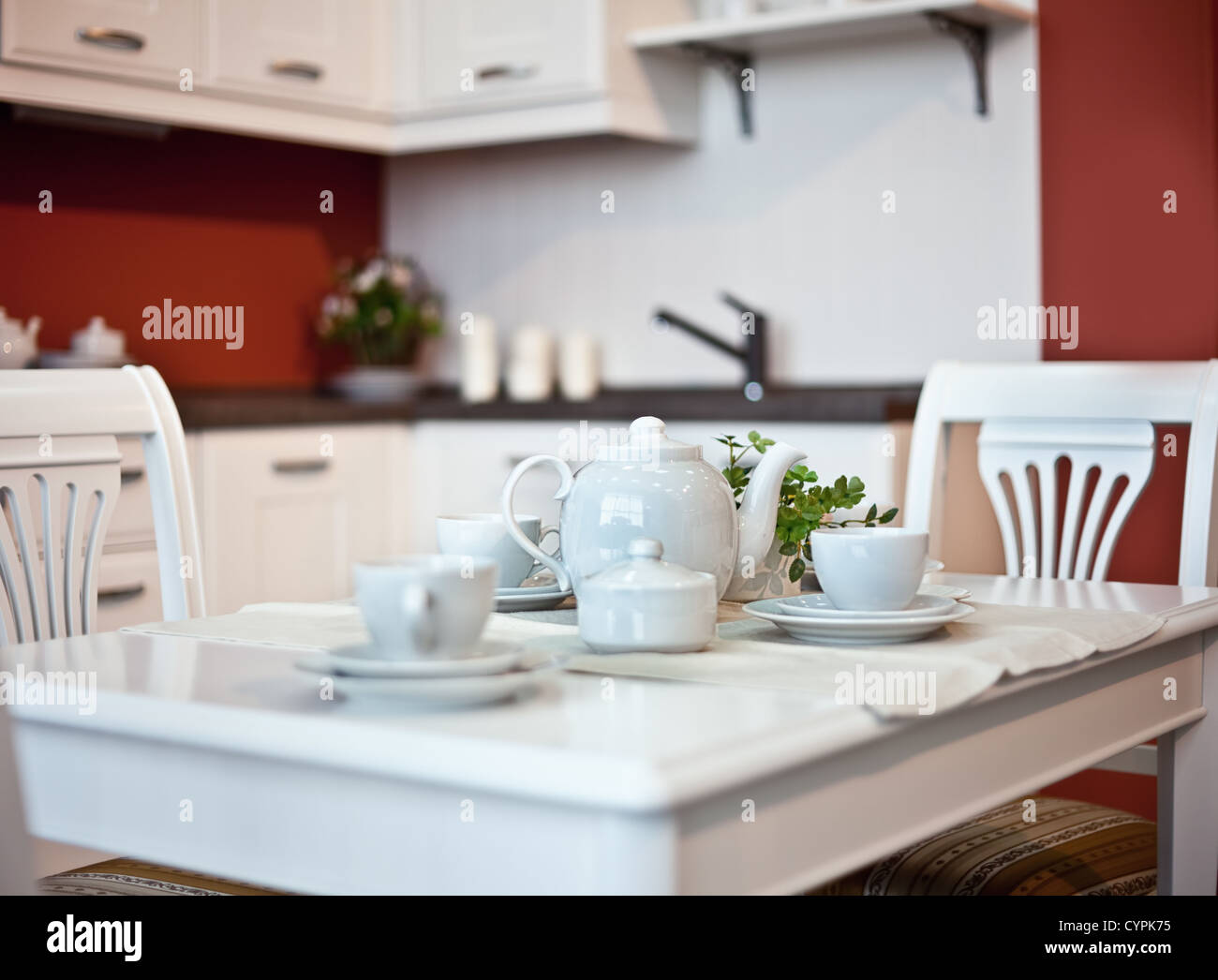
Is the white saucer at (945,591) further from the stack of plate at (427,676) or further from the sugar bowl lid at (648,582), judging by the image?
the stack of plate at (427,676)

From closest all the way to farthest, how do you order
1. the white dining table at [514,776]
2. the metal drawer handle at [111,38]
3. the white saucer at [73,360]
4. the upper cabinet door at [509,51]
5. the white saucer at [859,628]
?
the white dining table at [514,776] → the white saucer at [859,628] → the metal drawer handle at [111,38] → the white saucer at [73,360] → the upper cabinet door at [509,51]

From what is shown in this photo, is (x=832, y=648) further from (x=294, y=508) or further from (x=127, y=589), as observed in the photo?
(x=294, y=508)

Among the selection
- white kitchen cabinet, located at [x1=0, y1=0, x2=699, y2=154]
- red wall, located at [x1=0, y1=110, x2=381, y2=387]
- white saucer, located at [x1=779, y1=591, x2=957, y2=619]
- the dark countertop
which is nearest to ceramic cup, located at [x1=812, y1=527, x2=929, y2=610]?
white saucer, located at [x1=779, y1=591, x2=957, y2=619]

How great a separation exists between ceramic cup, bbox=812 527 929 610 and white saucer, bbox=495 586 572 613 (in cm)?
28

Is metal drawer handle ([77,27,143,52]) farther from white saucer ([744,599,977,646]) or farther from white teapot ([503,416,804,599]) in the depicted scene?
white saucer ([744,599,977,646])

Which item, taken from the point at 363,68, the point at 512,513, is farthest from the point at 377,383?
the point at 512,513

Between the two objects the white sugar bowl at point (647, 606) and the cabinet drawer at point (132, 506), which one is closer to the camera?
the white sugar bowl at point (647, 606)

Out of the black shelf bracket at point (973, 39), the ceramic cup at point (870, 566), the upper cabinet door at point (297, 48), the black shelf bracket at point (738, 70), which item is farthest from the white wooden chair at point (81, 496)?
the black shelf bracket at point (738, 70)

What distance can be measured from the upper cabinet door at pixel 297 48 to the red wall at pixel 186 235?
0.38 m

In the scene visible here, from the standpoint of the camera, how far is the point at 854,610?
1157mm

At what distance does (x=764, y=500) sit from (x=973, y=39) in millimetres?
1969

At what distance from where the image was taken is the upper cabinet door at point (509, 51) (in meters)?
3.12

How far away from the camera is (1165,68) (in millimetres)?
2711
